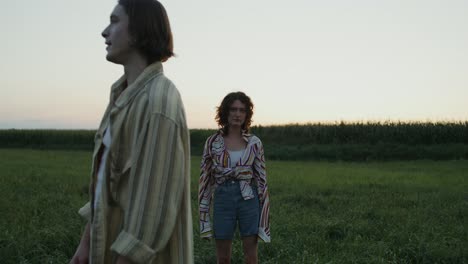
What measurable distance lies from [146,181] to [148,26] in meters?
0.53

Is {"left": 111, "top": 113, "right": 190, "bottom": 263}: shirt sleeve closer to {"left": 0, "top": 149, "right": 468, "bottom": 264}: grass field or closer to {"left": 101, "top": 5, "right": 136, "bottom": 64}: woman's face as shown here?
{"left": 101, "top": 5, "right": 136, "bottom": 64}: woman's face

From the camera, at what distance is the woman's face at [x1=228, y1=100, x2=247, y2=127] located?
5.02 meters

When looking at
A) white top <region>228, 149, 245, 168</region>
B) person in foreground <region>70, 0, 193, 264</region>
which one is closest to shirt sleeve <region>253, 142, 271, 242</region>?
white top <region>228, 149, 245, 168</region>

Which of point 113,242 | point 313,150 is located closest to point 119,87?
point 113,242

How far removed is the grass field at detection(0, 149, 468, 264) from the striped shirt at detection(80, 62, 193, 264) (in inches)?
160

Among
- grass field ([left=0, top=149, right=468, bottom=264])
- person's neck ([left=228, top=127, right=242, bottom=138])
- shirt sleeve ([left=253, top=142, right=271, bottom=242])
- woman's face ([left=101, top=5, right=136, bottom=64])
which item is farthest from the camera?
grass field ([left=0, top=149, right=468, bottom=264])

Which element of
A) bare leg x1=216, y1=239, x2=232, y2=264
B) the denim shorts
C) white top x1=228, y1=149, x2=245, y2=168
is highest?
white top x1=228, y1=149, x2=245, y2=168

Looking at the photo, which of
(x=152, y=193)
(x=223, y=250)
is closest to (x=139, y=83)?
(x=152, y=193)

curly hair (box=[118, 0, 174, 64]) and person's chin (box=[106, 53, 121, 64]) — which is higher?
curly hair (box=[118, 0, 174, 64])

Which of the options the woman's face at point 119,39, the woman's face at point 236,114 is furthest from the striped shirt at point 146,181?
the woman's face at point 236,114

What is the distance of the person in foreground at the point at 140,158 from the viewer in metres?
1.52

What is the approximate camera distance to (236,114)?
502 centimetres

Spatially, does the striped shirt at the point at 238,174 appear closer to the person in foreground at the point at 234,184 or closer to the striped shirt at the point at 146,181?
the person in foreground at the point at 234,184

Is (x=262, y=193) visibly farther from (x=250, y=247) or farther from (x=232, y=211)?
(x=250, y=247)
